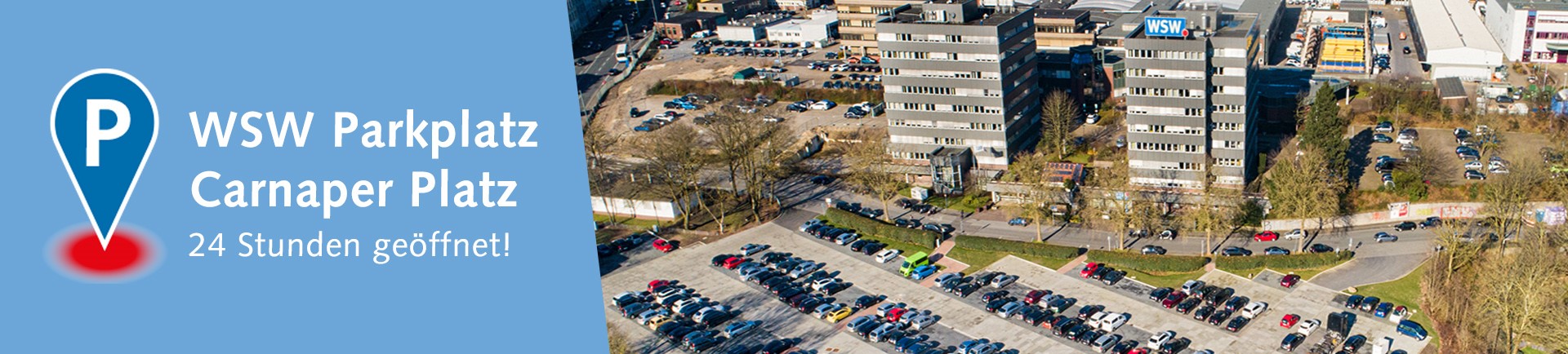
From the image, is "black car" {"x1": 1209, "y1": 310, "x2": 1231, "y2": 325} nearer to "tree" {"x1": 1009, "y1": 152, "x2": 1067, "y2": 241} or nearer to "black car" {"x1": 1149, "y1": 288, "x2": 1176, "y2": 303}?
"black car" {"x1": 1149, "y1": 288, "x2": 1176, "y2": 303}

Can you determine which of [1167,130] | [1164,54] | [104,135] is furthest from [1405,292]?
[104,135]

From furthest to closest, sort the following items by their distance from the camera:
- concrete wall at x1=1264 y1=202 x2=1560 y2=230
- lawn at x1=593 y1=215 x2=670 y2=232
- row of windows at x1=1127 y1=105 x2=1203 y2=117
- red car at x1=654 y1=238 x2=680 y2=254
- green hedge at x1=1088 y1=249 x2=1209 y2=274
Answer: lawn at x1=593 y1=215 x2=670 y2=232
red car at x1=654 y1=238 x2=680 y2=254
row of windows at x1=1127 y1=105 x2=1203 y2=117
concrete wall at x1=1264 y1=202 x2=1560 y2=230
green hedge at x1=1088 y1=249 x2=1209 y2=274

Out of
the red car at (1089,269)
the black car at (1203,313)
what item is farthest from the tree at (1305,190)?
the red car at (1089,269)

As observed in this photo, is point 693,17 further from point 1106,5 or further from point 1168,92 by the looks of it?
point 1168,92

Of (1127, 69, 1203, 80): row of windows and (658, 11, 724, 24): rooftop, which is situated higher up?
(1127, 69, 1203, 80): row of windows

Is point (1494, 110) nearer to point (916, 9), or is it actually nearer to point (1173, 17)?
point (1173, 17)

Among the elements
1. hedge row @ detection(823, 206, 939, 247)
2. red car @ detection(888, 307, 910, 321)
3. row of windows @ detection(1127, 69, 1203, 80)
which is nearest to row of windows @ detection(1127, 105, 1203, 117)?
row of windows @ detection(1127, 69, 1203, 80)

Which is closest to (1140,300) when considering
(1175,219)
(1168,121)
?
(1175,219)
